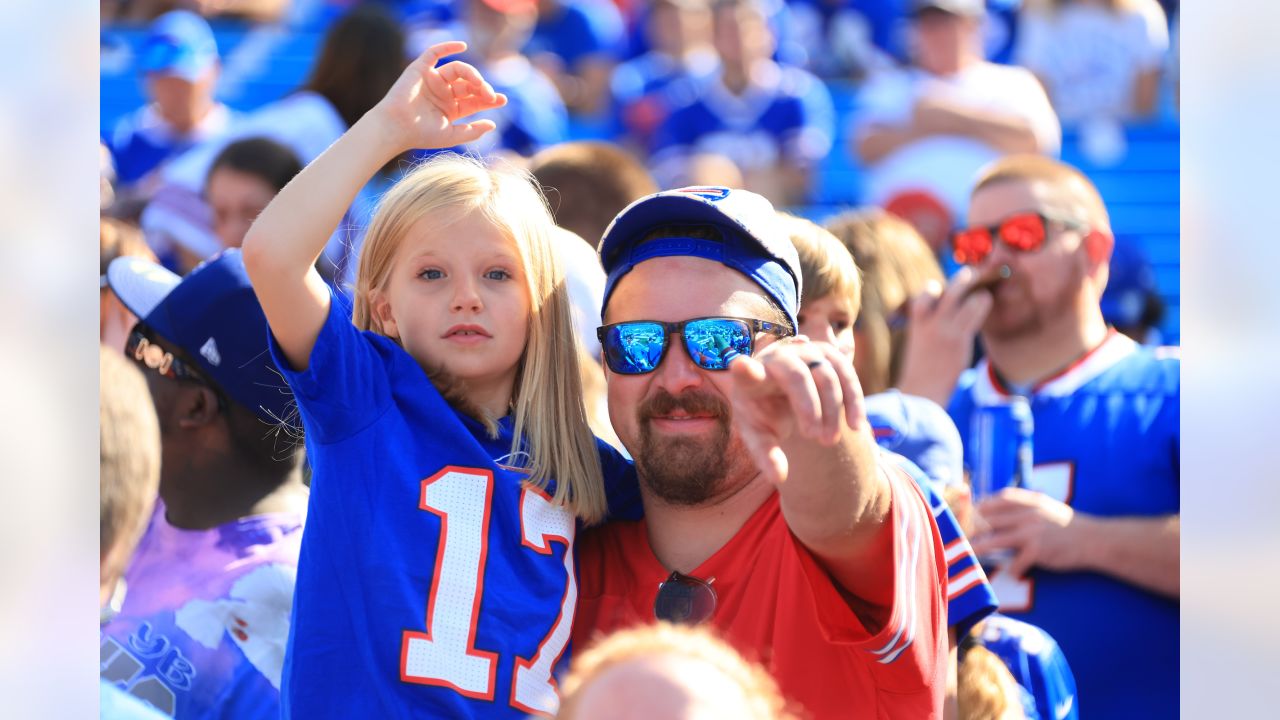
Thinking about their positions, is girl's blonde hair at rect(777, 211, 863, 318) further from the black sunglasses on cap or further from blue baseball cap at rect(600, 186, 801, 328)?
the black sunglasses on cap

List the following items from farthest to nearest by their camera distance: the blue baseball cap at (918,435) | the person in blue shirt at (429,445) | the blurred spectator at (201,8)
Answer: the blurred spectator at (201,8) < the blue baseball cap at (918,435) < the person in blue shirt at (429,445)

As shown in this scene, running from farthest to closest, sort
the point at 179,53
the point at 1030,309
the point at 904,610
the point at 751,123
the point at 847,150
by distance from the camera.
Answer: the point at 847,150 → the point at 751,123 → the point at 179,53 → the point at 1030,309 → the point at 904,610

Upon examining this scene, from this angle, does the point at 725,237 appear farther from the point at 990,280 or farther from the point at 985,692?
the point at 990,280

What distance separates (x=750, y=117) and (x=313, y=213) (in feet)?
22.1

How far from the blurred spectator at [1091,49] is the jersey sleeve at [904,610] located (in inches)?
270

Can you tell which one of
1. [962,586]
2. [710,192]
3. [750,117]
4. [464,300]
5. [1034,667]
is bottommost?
[1034,667]

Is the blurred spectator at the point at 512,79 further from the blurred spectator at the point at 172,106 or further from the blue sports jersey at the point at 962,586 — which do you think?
the blue sports jersey at the point at 962,586

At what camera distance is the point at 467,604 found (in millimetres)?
Answer: 1990

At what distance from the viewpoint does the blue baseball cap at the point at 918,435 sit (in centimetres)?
289

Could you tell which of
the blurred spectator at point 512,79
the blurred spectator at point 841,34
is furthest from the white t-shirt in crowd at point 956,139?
the blurred spectator at point 841,34

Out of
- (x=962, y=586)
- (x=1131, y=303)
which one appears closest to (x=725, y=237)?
(x=962, y=586)

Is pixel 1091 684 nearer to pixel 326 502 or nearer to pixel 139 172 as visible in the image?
pixel 326 502

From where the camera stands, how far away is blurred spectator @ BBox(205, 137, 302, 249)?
195 inches
